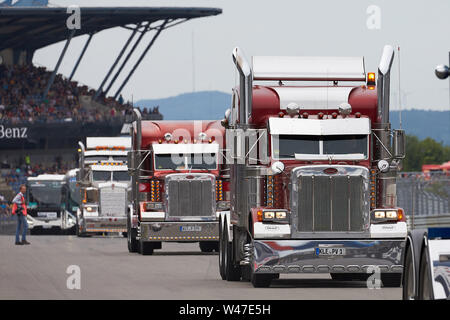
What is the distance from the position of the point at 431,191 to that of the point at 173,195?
10250 mm

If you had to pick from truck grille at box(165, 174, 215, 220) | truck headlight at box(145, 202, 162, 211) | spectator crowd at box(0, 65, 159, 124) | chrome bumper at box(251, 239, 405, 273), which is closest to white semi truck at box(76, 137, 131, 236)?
truck headlight at box(145, 202, 162, 211)

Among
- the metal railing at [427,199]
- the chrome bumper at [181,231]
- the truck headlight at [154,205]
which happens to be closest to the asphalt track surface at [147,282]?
the chrome bumper at [181,231]

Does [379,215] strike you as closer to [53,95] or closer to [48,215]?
[48,215]

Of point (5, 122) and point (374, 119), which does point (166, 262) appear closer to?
point (374, 119)

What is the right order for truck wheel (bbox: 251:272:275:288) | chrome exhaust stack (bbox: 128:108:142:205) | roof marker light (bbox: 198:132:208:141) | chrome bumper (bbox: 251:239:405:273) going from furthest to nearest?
roof marker light (bbox: 198:132:208:141)
chrome exhaust stack (bbox: 128:108:142:205)
truck wheel (bbox: 251:272:275:288)
chrome bumper (bbox: 251:239:405:273)

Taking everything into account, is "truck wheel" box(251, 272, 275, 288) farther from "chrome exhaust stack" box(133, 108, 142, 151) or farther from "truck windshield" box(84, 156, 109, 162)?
"truck windshield" box(84, 156, 109, 162)

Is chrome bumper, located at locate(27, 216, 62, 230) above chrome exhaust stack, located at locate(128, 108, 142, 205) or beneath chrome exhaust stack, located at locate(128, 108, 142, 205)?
beneath

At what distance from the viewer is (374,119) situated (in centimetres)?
2183

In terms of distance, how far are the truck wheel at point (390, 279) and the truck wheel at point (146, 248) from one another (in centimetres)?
1415

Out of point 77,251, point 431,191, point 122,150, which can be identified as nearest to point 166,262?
point 77,251

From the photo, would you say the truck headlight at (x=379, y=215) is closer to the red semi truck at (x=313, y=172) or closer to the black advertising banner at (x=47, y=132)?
the red semi truck at (x=313, y=172)

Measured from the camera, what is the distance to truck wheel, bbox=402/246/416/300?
1266cm

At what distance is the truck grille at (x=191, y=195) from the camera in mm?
32969

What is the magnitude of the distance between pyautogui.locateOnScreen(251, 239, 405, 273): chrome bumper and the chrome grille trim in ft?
0.66
